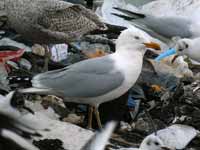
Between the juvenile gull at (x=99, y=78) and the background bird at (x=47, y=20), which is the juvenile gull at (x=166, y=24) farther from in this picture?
the juvenile gull at (x=99, y=78)

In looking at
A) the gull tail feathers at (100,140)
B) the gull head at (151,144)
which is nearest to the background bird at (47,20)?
the gull head at (151,144)

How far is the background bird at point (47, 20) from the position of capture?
567cm

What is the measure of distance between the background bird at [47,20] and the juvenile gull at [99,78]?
1082mm

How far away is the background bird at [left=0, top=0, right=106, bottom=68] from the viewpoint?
18.6ft

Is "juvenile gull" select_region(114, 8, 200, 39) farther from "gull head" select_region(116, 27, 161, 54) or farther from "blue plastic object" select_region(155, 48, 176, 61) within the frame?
"gull head" select_region(116, 27, 161, 54)

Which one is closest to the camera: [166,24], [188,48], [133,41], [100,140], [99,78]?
[100,140]

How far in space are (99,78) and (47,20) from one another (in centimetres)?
132

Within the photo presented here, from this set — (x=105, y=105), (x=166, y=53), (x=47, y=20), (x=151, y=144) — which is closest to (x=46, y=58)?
(x=47, y=20)

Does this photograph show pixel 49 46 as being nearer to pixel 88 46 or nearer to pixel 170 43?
pixel 88 46

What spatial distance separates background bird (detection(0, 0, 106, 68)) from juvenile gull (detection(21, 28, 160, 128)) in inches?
42.6

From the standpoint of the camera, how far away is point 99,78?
15.0 ft

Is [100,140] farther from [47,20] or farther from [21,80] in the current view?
[47,20]

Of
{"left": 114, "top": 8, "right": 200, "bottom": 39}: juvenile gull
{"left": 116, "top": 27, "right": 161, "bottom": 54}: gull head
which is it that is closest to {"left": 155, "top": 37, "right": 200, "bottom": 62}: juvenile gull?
{"left": 114, "top": 8, "right": 200, "bottom": 39}: juvenile gull

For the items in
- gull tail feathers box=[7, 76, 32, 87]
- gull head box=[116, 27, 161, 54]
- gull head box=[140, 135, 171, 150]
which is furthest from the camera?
gull tail feathers box=[7, 76, 32, 87]
